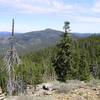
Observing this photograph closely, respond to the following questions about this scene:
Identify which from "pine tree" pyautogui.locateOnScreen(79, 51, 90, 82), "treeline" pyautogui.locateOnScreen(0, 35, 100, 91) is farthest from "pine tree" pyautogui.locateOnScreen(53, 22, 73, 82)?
"pine tree" pyautogui.locateOnScreen(79, 51, 90, 82)

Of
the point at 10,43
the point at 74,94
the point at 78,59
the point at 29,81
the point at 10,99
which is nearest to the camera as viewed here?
the point at 10,99

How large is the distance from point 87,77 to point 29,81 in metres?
24.4

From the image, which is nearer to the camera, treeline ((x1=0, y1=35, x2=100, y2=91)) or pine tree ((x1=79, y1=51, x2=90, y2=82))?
treeline ((x1=0, y1=35, x2=100, y2=91))

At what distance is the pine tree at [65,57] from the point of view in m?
36.8

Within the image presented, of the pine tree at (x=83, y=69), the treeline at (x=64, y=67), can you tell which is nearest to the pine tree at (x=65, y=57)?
the treeline at (x=64, y=67)

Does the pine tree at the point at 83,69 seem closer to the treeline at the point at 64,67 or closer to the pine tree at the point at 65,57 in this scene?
the treeline at the point at 64,67

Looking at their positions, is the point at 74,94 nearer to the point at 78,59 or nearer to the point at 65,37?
the point at 65,37

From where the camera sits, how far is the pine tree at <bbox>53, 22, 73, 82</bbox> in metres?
36.8

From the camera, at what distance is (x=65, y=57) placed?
3669cm

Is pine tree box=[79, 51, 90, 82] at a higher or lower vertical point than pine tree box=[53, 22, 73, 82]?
lower

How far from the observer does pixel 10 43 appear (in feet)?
56.3

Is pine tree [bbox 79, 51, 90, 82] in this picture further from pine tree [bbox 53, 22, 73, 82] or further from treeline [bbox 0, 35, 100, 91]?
pine tree [bbox 53, 22, 73, 82]

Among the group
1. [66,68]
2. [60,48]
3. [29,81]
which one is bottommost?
[29,81]

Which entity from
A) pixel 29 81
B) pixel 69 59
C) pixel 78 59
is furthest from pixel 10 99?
pixel 29 81
